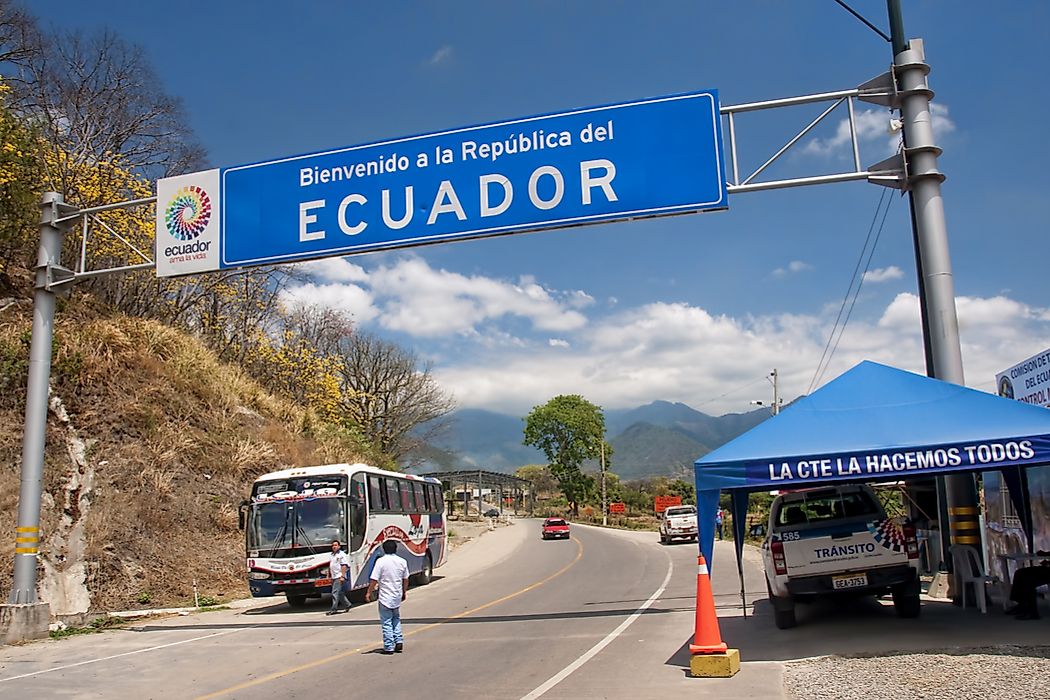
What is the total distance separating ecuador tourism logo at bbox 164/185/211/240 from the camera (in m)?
15.1

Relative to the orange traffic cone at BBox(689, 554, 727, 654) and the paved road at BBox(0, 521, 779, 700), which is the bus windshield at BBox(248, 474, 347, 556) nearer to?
the paved road at BBox(0, 521, 779, 700)

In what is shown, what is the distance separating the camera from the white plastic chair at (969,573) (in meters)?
12.3

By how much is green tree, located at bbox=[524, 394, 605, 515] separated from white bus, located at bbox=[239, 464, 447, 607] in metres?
79.0

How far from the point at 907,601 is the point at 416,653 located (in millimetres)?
6829

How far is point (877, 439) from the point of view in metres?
10.3

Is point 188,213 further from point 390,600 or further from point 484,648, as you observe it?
point 484,648

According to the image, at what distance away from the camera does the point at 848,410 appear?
11266mm

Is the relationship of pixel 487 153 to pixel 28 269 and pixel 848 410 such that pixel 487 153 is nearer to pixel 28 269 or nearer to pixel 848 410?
pixel 848 410

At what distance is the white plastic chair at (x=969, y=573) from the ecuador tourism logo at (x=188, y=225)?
1275cm

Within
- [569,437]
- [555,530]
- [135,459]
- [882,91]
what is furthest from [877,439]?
[569,437]

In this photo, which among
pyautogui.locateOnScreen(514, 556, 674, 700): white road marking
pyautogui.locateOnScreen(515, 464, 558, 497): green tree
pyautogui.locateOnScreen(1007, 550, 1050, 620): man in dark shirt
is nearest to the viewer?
pyautogui.locateOnScreen(514, 556, 674, 700): white road marking

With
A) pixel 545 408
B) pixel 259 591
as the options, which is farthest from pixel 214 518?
pixel 545 408

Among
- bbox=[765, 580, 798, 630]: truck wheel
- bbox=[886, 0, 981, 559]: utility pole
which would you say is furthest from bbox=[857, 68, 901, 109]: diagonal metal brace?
bbox=[765, 580, 798, 630]: truck wheel

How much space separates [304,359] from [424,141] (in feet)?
104
